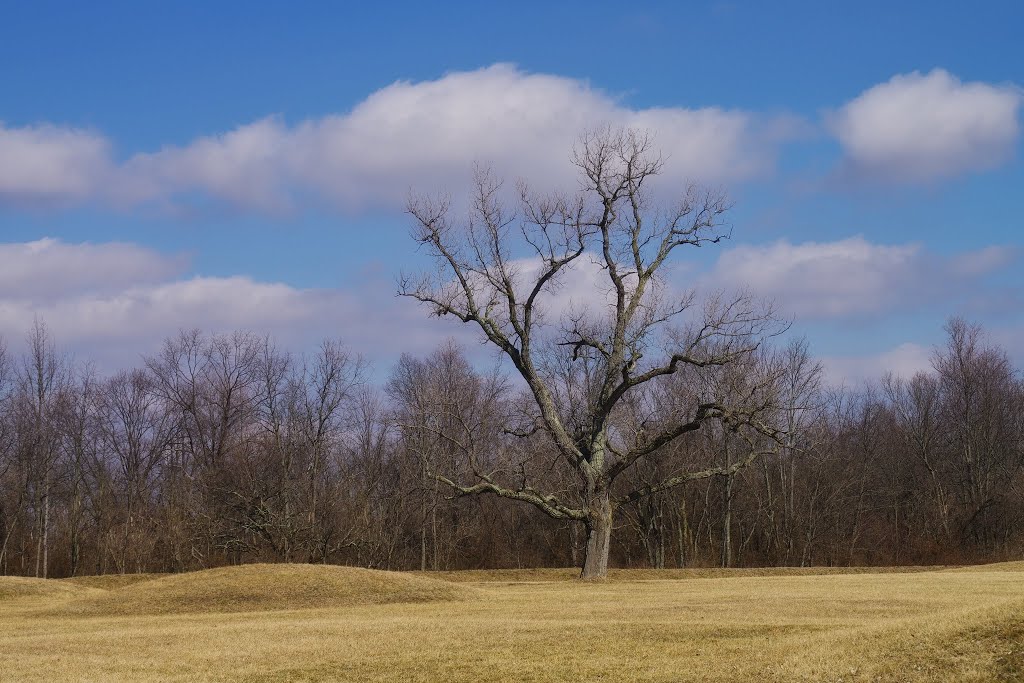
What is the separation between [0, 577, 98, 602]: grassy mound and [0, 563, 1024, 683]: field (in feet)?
0.23

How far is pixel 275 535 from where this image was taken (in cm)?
3962

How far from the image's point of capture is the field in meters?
12.5

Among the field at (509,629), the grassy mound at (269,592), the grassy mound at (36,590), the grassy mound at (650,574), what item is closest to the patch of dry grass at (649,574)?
the grassy mound at (650,574)

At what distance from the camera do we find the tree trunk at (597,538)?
1217 inches

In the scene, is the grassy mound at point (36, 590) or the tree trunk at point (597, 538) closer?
the grassy mound at point (36, 590)

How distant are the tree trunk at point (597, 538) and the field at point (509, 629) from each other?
1.90 meters

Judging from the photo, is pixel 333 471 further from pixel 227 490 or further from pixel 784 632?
pixel 784 632

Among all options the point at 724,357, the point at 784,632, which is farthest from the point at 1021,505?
the point at 784,632

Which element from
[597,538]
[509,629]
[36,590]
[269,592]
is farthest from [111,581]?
[509,629]

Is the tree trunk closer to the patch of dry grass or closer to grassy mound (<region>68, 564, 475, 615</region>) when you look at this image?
the patch of dry grass

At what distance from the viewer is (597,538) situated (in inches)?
1224

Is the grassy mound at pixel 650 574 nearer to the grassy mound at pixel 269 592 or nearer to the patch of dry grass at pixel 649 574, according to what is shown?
the patch of dry grass at pixel 649 574

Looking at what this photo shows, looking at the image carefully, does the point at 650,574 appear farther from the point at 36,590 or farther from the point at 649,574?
the point at 36,590

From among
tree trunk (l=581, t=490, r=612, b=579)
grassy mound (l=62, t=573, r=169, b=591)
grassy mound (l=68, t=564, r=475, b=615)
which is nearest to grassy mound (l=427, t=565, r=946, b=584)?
tree trunk (l=581, t=490, r=612, b=579)
